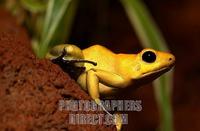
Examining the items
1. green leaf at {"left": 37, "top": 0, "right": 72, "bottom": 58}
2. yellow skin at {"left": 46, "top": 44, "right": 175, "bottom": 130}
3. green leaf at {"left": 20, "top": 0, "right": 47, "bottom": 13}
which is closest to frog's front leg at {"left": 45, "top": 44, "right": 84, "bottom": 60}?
yellow skin at {"left": 46, "top": 44, "right": 175, "bottom": 130}

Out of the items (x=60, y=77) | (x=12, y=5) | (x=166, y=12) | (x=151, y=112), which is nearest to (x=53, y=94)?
(x=60, y=77)

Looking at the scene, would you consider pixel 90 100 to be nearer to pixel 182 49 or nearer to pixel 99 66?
pixel 99 66

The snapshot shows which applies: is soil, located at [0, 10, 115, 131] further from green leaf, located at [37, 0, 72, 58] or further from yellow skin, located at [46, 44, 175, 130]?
green leaf, located at [37, 0, 72, 58]

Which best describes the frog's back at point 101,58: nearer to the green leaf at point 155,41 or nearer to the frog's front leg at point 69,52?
the frog's front leg at point 69,52

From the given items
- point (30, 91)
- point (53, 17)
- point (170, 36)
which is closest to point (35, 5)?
point (53, 17)

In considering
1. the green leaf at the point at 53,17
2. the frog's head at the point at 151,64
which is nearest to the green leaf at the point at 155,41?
the green leaf at the point at 53,17
